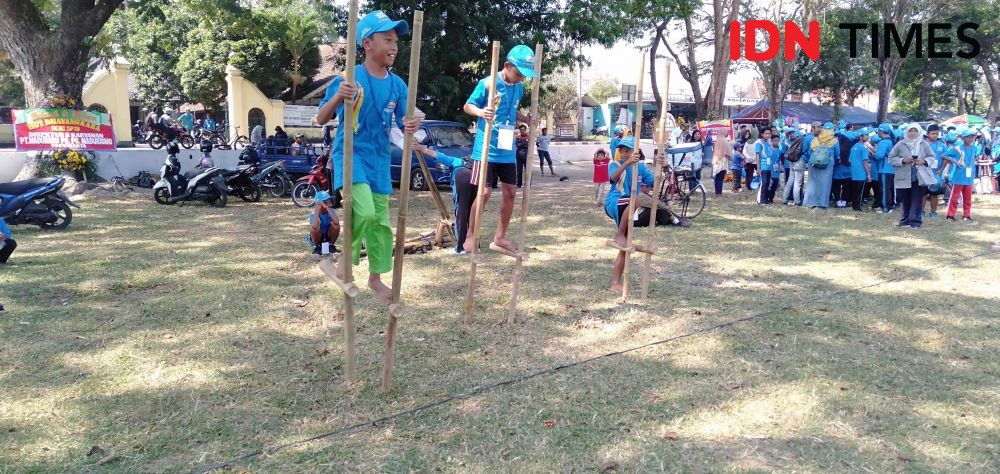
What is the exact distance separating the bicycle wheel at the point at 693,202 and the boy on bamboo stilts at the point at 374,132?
795 centimetres

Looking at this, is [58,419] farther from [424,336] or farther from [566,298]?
[566,298]

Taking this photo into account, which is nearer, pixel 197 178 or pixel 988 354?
pixel 988 354

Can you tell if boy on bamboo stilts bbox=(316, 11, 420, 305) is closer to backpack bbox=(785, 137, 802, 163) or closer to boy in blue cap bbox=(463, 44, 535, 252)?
boy in blue cap bbox=(463, 44, 535, 252)

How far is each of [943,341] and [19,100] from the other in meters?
45.2

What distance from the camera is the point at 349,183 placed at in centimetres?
382

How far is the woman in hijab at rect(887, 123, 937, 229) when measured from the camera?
36.9ft

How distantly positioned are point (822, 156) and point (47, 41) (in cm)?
1489

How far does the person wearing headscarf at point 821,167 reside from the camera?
43.1 feet

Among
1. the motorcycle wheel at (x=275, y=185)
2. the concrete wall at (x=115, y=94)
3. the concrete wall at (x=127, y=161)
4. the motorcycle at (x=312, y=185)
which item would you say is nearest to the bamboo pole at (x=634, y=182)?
the motorcycle at (x=312, y=185)

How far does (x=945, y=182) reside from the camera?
13398mm

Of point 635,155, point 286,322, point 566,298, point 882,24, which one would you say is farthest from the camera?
point 882,24

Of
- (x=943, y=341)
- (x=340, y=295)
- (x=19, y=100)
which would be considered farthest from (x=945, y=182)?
(x=19, y=100)

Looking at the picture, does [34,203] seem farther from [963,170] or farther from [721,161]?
[963,170]

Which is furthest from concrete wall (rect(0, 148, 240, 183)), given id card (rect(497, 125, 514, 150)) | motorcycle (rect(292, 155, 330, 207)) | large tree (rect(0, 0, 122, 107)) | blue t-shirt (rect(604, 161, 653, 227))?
blue t-shirt (rect(604, 161, 653, 227))
